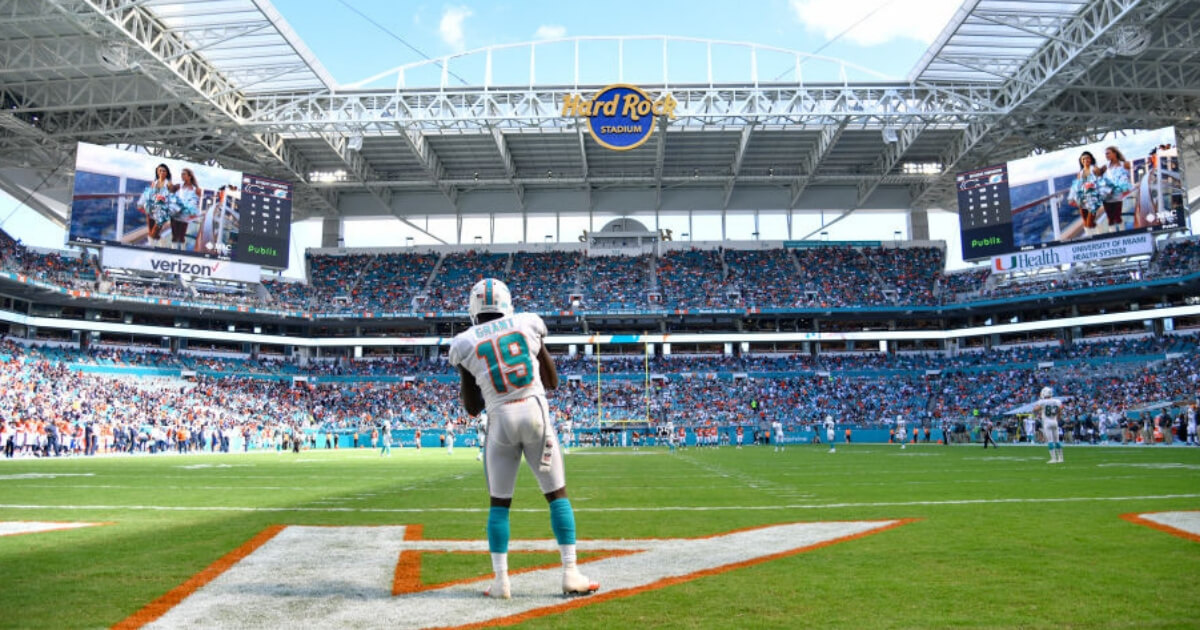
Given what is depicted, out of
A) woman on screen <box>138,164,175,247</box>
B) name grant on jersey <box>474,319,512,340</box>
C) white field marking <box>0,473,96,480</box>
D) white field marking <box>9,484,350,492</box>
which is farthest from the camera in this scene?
woman on screen <box>138,164,175,247</box>

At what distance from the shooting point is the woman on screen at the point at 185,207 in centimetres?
4234

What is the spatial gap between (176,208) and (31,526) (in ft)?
130

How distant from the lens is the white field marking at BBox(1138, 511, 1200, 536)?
677 cm

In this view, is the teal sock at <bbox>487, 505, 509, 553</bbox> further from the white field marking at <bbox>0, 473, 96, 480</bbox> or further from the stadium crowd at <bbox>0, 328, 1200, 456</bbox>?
the stadium crowd at <bbox>0, 328, 1200, 456</bbox>

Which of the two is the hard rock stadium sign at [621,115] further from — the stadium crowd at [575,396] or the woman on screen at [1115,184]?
the woman on screen at [1115,184]

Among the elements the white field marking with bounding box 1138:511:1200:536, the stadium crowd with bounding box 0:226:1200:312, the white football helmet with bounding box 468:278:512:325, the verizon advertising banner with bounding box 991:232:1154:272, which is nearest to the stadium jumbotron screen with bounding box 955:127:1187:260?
the verizon advertising banner with bounding box 991:232:1154:272

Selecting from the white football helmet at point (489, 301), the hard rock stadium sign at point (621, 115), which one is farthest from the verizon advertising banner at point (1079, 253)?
the white football helmet at point (489, 301)

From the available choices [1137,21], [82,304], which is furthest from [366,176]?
[1137,21]

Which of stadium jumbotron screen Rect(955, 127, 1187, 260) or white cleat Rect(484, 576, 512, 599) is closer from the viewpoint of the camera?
white cleat Rect(484, 576, 512, 599)

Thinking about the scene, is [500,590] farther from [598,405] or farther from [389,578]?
[598,405]

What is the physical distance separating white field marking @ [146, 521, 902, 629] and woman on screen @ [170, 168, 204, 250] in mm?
40637

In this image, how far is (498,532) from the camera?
4.86 m

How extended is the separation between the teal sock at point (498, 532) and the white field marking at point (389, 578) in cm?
30

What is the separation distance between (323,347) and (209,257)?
17310 mm
